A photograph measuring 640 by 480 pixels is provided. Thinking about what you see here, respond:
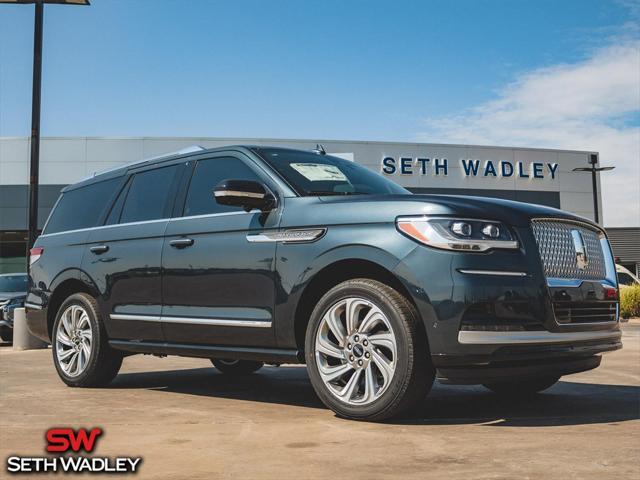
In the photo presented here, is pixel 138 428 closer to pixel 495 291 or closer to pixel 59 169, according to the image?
pixel 495 291

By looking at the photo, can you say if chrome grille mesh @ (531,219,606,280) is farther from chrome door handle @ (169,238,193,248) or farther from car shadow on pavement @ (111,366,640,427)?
chrome door handle @ (169,238,193,248)

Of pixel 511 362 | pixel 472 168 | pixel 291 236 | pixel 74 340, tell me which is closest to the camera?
pixel 511 362

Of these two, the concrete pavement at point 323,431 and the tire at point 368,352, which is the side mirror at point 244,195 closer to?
the tire at point 368,352

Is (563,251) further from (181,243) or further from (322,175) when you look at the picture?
(181,243)

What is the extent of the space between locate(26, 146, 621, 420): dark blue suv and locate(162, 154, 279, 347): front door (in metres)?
0.01

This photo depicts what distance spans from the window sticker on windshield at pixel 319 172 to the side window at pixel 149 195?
3.99ft

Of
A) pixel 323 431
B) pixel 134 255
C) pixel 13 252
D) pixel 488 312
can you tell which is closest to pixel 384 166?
pixel 13 252

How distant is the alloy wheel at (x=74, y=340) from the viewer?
6.62 m

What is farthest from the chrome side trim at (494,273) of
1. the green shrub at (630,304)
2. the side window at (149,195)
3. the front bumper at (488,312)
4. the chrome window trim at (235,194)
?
the green shrub at (630,304)

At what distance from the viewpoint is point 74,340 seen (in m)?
6.77

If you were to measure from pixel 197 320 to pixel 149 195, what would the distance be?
1.46 m

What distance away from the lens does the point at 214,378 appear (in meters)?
7.37

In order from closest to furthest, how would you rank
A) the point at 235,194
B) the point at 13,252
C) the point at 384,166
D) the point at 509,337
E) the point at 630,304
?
1. the point at 509,337
2. the point at 235,194
3. the point at 630,304
4. the point at 13,252
5. the point at 384,166

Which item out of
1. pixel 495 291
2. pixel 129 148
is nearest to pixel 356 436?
pixel 495 291
